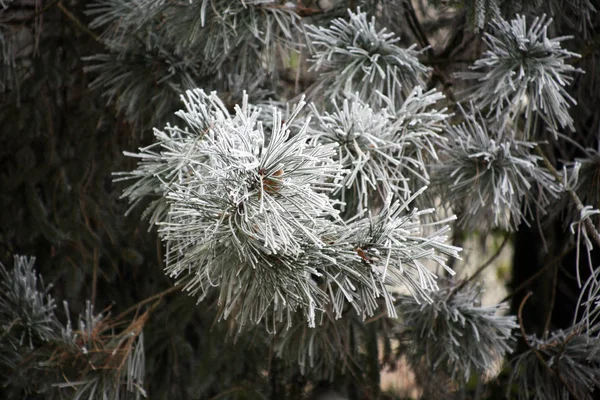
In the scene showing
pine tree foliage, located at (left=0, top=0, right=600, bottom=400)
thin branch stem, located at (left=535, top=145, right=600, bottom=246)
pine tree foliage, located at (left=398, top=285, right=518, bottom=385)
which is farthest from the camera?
pine tree foliage, located at (left=398, top=285, right=518, bottom=385)

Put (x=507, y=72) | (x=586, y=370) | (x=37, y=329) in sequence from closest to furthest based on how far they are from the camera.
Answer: (x=507, y=72) < (x=586, y=370) < (x=37, y=329)

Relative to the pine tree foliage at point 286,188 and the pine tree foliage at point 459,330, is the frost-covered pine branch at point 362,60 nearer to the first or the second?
the pine tree foliage at point 286,188

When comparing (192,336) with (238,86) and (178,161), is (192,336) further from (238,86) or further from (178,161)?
(178,161)

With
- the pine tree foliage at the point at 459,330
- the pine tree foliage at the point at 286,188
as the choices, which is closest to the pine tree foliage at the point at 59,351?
the pine tree foliage at the point at 286,188

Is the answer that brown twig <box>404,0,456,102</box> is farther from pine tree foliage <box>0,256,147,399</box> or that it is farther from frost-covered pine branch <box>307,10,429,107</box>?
pine tree foliage <box>0,256,147,399</box>

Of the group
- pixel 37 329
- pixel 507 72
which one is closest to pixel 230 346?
pixel 37 329

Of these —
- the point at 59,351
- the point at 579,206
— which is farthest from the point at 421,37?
the point at 59,351

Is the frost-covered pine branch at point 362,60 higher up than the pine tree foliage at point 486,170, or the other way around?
the frost-covered pine branch at point 362,60

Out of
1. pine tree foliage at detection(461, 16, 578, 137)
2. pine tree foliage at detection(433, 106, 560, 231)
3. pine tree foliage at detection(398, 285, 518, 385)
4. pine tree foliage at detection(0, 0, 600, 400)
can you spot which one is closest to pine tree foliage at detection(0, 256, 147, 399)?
pine tree foliage at detection(0, 0, 600, 400)
